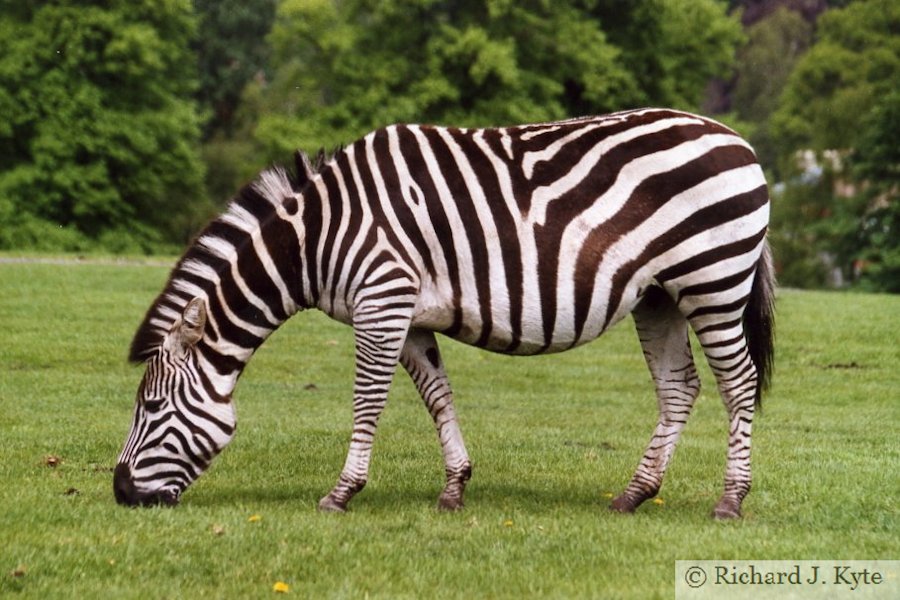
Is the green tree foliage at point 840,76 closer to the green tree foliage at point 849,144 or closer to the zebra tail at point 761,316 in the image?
the green tree foliage at point 849,144

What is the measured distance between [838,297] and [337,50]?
89.0 feet

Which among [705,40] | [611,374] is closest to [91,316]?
[611,374]

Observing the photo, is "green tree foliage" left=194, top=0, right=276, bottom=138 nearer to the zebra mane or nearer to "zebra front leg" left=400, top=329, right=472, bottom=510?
the zebra mane

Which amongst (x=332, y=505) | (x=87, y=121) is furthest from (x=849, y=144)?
(x=332, y=505)

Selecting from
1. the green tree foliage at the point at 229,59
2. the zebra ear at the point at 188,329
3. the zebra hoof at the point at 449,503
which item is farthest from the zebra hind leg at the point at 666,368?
the green tree foliage at the point at 229,59

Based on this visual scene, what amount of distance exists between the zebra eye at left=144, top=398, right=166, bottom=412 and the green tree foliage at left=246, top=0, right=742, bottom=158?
3658cm

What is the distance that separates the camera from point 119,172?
154ft

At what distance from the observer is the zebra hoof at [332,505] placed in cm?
793

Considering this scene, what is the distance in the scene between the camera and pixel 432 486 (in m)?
9.14

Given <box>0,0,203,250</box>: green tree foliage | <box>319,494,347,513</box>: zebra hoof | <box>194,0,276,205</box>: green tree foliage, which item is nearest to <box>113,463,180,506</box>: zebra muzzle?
<box>319,494,347,513</box>: zebra hoof

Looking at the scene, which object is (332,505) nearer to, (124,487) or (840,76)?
(124,487)

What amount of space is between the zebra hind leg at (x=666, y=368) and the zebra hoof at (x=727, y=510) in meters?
0.57

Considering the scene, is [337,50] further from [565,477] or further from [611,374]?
[565,477]

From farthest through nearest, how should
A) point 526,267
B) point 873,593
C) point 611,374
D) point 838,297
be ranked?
point 838,297, point 611,374, point 526,267, point 873,593
